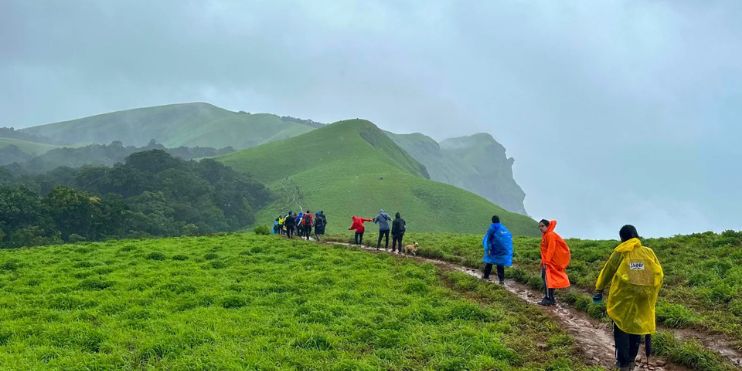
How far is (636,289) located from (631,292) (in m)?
0.13

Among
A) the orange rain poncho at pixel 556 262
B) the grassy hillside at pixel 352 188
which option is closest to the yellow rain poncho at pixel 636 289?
the orange rain poncho at pixel 556 262

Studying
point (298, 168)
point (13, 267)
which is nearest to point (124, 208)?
point (13, 267)

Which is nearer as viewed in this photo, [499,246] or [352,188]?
[499,246]

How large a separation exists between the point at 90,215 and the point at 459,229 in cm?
7414

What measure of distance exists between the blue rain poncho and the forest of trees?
54.0 metres

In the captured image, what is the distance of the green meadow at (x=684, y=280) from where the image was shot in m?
10.9

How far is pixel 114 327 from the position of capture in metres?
12.5

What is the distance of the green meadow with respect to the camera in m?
10.9

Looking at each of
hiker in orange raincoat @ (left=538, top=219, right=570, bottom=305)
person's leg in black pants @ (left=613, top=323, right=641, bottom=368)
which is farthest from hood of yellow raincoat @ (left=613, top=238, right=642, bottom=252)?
hiker in orange raincoat @ (left=538, top=219, right=570, bottom=305)

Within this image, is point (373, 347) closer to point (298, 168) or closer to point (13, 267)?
point (13, 267)

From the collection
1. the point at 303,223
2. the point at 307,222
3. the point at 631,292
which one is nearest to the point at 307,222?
Result: the point at 307,222

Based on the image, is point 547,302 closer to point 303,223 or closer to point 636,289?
point 636,289

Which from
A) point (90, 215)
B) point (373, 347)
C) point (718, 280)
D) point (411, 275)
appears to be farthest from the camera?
point (90, 215)

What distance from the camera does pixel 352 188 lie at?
113188 millimetres
